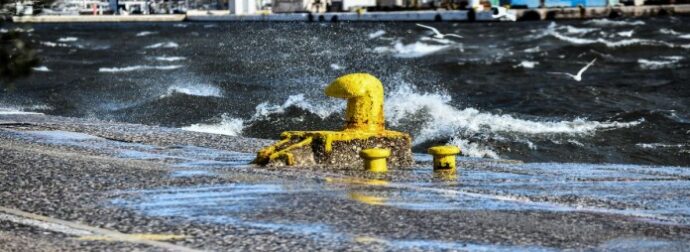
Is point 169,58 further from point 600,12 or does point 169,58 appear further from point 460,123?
point 600,12

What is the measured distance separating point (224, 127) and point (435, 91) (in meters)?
15.8

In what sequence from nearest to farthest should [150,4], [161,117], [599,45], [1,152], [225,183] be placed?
[225,183] → [1,152] → [161,117] → [599,45] → [150,4]

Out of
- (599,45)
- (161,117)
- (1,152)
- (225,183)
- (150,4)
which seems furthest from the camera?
(150,4)

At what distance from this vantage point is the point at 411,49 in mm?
67625

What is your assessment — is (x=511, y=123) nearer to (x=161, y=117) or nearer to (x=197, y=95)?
(x=161, y=117)

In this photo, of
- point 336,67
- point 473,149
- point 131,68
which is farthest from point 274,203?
point 336,67

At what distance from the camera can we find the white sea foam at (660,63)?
155ft

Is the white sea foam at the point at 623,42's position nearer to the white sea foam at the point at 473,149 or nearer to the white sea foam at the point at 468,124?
the white sea foam at the point at 468,124

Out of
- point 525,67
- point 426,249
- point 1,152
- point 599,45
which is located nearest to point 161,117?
point 1,152

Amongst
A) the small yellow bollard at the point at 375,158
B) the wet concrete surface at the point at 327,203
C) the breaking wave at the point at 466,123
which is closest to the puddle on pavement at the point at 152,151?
the wet concrete surface at the point at 327,203

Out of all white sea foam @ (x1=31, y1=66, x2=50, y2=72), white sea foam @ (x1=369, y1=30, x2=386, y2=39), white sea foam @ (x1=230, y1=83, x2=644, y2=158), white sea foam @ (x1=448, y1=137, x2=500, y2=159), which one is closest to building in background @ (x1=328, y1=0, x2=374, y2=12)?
white sea foam @ (x1=369, y1=30, x2=386, y2=39)

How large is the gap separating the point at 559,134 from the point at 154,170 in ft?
38.5

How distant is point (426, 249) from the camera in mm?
7793

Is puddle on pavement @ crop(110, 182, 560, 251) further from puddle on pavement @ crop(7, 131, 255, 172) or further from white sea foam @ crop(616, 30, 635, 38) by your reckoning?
white sea foam @ crop(616, 30, 635, 38)
